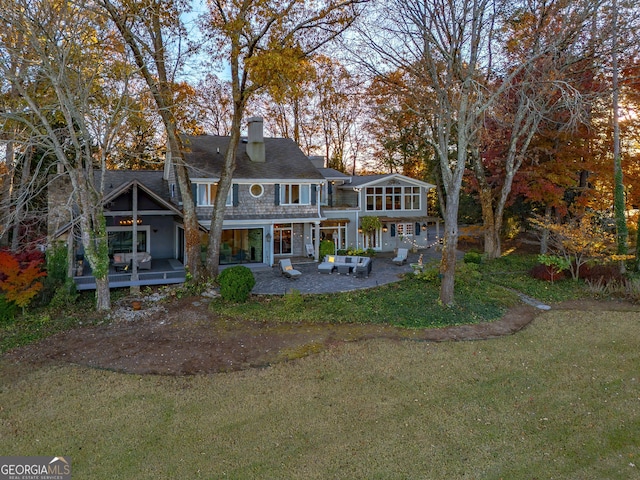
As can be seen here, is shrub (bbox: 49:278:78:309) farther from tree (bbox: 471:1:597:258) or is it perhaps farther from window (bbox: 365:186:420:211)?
window (bbox: 365:186:420:211)

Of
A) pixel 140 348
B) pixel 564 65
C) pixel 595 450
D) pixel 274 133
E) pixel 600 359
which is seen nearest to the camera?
pixel 595 450

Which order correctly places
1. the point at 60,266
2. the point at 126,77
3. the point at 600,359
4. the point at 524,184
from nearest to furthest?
the point at 600,359 → the point at 126,77 → the point at 60,266 → the point at 524,184

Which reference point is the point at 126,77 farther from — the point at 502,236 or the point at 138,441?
the point at 502,236

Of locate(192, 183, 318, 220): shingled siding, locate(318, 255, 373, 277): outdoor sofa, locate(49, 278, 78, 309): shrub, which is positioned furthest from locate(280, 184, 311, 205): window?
locate(49, 278, 78, 309): shrub

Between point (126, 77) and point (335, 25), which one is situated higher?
point (335, 25)

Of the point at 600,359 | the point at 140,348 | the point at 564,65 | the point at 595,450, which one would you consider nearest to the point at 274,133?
the point at 564,65

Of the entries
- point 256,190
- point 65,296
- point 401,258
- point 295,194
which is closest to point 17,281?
point 65,296
